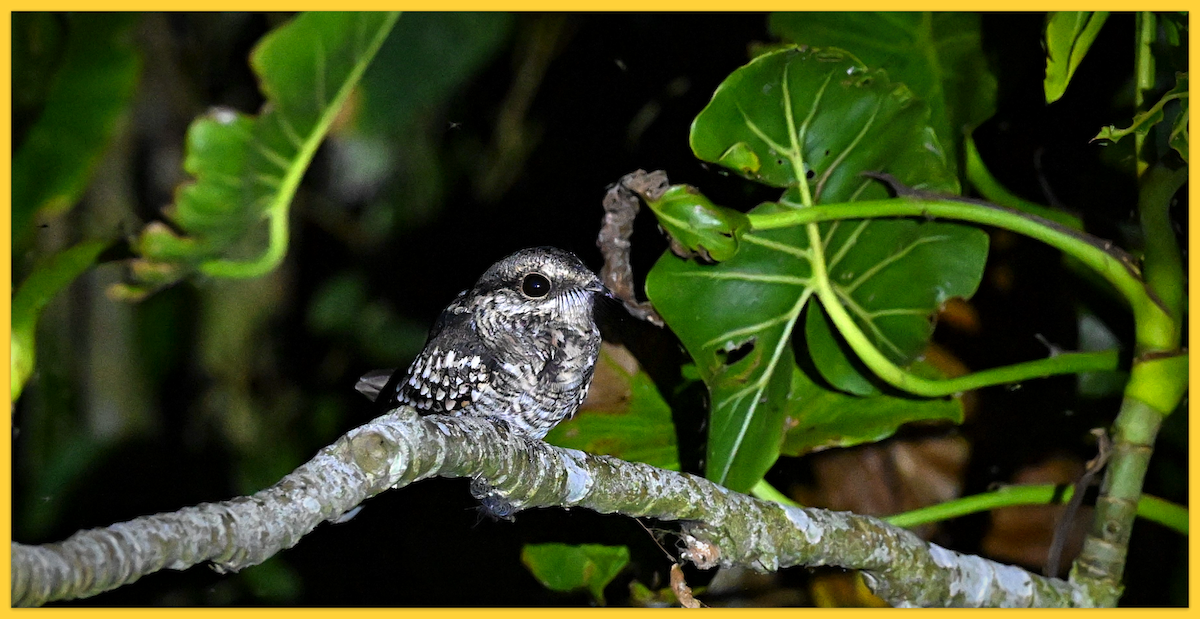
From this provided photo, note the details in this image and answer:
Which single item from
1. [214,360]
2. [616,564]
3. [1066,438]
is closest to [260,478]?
[214,360]

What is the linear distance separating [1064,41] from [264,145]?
0.81 m

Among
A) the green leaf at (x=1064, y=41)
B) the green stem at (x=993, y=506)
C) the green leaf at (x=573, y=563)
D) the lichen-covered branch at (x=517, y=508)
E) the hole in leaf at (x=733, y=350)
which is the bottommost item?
the green leaf at (x=573, y=563)

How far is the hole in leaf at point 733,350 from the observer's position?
42.4 inches

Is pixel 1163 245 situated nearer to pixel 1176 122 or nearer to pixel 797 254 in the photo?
pixel 1176 122

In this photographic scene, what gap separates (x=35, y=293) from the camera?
817 mm

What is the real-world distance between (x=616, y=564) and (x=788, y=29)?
0.81 meters

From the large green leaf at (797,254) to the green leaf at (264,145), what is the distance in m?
0.44

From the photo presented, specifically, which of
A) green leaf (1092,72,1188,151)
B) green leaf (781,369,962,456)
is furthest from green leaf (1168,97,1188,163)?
green leaf (781,369,962,456)

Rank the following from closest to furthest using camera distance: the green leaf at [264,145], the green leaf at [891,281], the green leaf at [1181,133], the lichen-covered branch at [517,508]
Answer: the lichen-covered branch at [517,508] → the green leaf at [264,145] → the green leaf at [1181,133] → the green leaf at [891,281]

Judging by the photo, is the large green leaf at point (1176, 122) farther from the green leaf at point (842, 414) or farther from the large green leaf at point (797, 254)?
the green leaf at point (842, 414)

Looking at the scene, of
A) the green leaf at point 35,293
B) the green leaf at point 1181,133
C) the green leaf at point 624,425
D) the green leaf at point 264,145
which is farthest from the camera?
the green leaf at point 624,425

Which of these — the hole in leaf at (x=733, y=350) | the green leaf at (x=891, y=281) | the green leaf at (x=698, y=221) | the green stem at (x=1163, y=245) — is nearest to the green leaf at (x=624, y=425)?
the hole in leaf at (x=733, y=350)

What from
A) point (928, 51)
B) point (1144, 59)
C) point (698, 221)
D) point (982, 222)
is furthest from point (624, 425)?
point (1144, 59)

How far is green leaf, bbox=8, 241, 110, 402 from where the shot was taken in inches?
30.2
